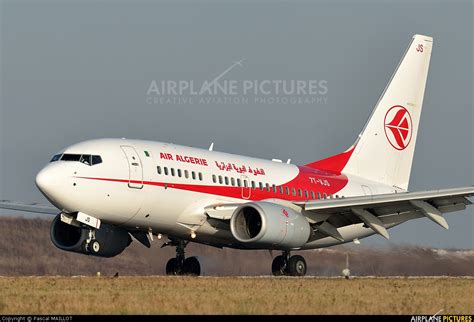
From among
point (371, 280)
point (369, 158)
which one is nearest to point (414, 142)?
point (369, 158)

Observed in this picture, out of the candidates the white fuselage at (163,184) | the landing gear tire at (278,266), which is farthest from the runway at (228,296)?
the landing gear tire at (278,266)

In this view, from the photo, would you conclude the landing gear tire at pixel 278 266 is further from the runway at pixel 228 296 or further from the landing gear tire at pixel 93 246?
the landing gear tire at pixel 93 246

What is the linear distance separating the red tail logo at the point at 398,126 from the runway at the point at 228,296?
13.9 m

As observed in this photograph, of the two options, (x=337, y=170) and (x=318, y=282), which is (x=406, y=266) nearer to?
(x=337, y=170)

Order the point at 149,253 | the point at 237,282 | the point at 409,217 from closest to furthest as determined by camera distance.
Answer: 1. the point at 237,282
2. the point at 409,217
3. the point at 149,253

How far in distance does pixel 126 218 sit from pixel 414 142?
17.0 m

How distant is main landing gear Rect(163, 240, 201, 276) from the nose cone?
7.38 meters

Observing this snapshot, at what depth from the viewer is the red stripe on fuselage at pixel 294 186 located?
3812 centimetres

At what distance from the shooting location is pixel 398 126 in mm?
48094

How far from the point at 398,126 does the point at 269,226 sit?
12713mm

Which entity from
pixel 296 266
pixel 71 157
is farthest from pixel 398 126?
pixel 71 157

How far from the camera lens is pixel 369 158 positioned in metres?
46.9

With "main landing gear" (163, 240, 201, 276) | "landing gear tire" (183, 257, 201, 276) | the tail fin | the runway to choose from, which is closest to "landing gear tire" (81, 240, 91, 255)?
the runway

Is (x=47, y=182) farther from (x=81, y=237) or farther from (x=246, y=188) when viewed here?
(x=246, y=188)
